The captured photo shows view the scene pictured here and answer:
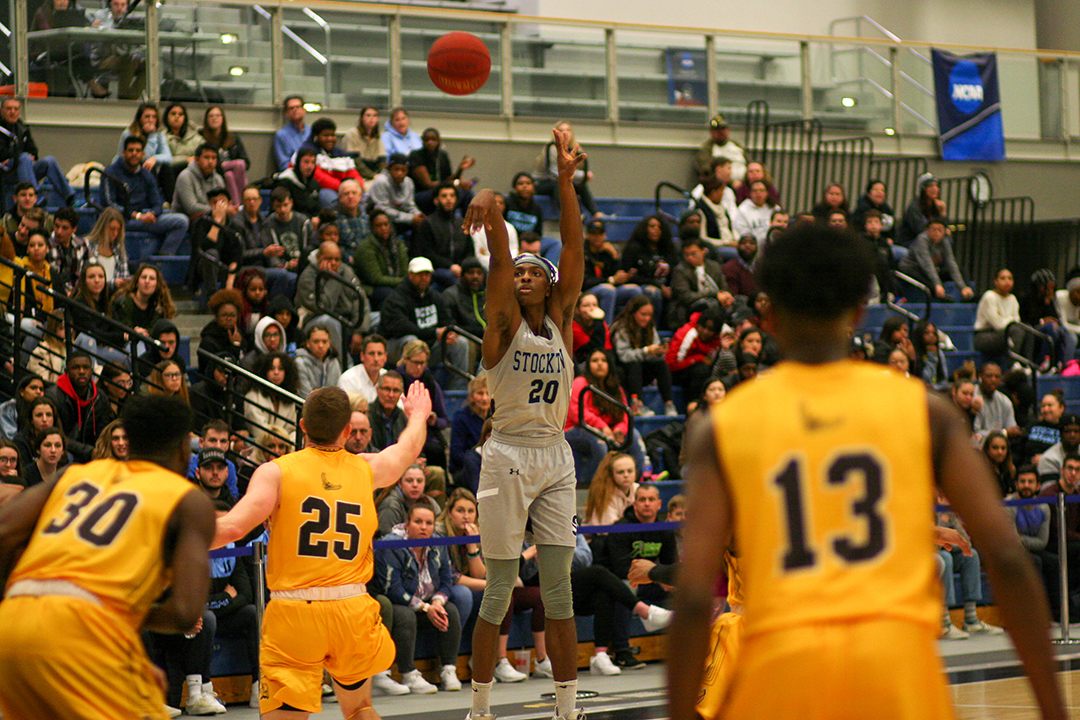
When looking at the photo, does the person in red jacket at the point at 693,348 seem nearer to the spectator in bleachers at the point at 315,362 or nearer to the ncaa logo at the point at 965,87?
the spectator in bleachers at the point at 315,362

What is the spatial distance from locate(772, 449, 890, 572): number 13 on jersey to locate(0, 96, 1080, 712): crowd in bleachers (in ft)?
13.0

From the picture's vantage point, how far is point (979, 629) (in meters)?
10.4

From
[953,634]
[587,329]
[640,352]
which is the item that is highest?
[587,329]

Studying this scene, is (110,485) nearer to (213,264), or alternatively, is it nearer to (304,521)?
(304,521)

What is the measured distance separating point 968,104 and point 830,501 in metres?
18.0

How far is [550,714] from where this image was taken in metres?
7.47

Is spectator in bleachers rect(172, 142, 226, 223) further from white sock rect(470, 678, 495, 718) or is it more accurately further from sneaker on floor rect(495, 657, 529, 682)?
white sock rect(470, 678, 495, 718)

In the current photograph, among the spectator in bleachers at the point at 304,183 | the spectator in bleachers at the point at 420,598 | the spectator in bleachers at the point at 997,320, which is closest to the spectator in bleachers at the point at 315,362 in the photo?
the spectator in bleachers at the point at 420,598

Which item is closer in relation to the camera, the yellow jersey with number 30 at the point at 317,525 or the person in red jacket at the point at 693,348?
the yellow jersey with number 30 at the point at 317,525

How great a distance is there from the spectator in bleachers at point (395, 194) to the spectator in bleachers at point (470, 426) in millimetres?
3582

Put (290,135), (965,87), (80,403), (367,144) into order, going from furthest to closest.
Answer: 1. (965,87)
2. (367,144)
3. (290,135)
4. (80,403)

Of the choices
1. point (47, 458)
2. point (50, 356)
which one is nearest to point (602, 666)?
point (47, 458)

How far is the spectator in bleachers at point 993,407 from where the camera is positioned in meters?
13.4

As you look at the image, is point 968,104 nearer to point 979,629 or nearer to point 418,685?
point 979,629
